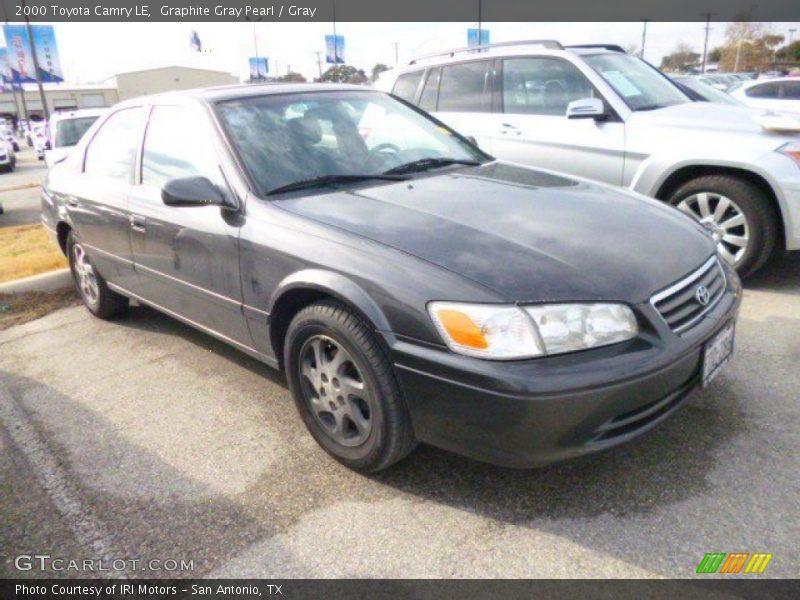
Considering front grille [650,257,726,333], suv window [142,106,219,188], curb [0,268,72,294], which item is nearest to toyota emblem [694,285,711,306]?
front grille [650,257,726,333]

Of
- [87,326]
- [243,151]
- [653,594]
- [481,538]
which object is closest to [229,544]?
[481,538]

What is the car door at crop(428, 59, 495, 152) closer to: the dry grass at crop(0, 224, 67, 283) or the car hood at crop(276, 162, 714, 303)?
the car hood at crop(276, 162, 714, 303)

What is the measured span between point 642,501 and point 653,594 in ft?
1.50

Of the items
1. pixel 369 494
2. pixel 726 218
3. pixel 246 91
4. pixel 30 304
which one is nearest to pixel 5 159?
pixel 30 304

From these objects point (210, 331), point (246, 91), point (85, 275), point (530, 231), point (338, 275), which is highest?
point (246, 91)

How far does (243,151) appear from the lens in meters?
3.05

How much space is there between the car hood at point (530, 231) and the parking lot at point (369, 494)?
68 centimetres

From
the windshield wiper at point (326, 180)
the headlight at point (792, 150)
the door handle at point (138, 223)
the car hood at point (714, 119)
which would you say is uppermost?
the car hood at point (714, 119)

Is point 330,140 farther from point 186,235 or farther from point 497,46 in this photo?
point 497,46

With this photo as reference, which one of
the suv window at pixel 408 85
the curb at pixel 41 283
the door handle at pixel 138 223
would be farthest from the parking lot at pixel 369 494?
the suv window at pixel 408 85

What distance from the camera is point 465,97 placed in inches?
238

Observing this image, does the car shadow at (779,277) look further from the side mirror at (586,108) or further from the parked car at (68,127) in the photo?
the parked car at (68,127)

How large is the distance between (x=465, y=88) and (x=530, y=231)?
3.94 m

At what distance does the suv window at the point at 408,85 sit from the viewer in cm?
649
